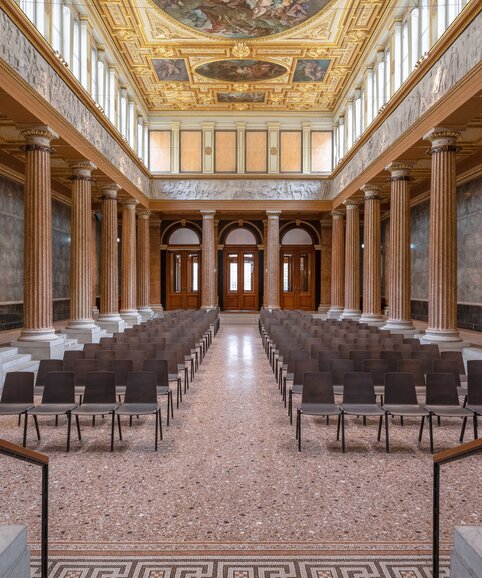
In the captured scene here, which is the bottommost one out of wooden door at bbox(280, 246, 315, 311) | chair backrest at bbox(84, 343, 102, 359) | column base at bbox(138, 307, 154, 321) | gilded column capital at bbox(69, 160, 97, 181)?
column base at bbox(138, 307, 154, 321)

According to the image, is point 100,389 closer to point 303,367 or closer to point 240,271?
point 303,367

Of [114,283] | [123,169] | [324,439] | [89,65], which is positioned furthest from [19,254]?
[324,439]

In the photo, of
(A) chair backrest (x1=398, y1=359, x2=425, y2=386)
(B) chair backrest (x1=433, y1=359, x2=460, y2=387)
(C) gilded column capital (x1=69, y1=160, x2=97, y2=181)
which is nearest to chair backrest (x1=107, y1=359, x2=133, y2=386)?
(A) chair backrest (x1=398, y1=359, x2=425, y2=386)

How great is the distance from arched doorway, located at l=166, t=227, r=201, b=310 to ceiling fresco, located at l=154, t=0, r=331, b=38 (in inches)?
532

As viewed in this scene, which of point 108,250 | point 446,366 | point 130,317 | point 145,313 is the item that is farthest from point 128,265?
point 446,366

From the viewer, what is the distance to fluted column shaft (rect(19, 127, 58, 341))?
35.8 ft

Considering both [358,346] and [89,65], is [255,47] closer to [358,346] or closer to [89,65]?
[89,65]

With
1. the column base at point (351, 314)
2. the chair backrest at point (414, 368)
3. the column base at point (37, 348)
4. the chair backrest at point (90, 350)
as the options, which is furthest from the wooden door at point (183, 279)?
the chair backrest at point (414, 368)

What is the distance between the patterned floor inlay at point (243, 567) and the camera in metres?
3.21

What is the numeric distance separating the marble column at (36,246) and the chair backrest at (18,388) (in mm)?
4733

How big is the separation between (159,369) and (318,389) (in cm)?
252

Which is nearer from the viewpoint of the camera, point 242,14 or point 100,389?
point 100,389

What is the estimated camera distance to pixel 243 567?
3307mm

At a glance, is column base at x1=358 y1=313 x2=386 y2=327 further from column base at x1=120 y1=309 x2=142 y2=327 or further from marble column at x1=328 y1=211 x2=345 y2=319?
column base at x1=120 y1=309 x2=142 y2=327
